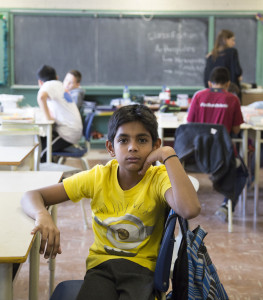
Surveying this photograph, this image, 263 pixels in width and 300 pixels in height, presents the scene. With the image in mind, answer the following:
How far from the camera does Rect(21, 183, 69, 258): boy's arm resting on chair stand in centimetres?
147

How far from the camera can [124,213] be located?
1652 mm

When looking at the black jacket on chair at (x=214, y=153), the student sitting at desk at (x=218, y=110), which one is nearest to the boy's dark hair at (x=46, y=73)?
the student sitting at desk at (x=218, y=110)

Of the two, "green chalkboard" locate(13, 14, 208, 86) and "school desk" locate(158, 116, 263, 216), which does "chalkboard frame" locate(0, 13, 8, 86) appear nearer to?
"green chalkboard" locate(13, 14, 208, 86)

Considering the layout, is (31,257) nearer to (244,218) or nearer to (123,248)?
(123,248)

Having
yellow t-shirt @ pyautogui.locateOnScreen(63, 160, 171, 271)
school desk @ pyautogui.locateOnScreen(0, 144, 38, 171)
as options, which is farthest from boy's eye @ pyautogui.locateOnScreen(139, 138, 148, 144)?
school desk @ pyautogui.locateOnScreen(0, 144, 38, 171)

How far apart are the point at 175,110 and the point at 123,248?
131 inches

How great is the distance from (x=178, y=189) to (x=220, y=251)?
6.19 feet

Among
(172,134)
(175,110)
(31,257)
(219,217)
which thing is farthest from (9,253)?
(175,110)

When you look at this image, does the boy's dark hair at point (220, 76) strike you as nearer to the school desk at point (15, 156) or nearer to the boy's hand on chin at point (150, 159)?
the school desk at point (15, 156)

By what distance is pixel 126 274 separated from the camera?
5.02ft

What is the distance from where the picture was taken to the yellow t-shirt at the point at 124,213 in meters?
1.64

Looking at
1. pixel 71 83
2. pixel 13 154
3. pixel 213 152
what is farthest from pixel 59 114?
pixel 13 154

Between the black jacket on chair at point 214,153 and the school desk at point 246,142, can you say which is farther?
the school desk at point 246,142

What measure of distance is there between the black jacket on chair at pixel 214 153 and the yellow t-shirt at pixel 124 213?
2084 millimetres
